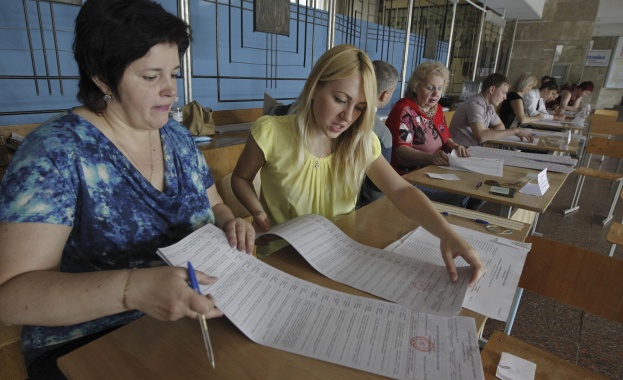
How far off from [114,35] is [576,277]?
1.31 m

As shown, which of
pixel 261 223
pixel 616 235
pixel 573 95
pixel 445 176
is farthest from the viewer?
pixel 573 95

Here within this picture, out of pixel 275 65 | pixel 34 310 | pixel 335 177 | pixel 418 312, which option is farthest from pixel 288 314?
pixel 275 65

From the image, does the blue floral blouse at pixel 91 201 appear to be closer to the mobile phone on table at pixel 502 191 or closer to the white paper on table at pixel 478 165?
the mobile phone on table at pixel 502 191

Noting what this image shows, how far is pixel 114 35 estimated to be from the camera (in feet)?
2.69

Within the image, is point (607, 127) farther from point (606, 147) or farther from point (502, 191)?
point (502, 191)

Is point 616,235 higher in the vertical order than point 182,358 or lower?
lower

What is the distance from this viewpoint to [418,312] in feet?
2.48

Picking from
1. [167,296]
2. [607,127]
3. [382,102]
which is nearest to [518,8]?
[607,127]

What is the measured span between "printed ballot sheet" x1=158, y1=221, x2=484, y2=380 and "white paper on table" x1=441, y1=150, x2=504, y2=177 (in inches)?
64.0

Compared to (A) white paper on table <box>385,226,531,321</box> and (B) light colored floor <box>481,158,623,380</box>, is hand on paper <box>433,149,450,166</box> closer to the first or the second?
(B) light colored floor <box>481,158,623,380</box>

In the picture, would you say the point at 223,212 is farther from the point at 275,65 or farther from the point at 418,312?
the point at 275,65

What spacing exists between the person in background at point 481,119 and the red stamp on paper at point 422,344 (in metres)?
3.05

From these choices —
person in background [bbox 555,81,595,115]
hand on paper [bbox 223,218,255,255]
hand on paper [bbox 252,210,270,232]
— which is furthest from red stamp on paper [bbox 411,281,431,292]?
person in background [bbox 555,81,595,115]

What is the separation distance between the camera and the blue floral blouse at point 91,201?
2.42ft
